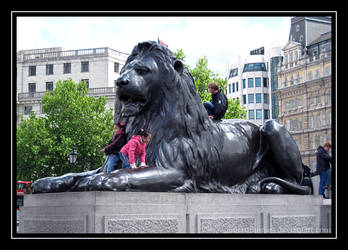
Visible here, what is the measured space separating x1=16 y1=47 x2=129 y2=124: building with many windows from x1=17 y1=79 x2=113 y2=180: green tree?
1681 cm

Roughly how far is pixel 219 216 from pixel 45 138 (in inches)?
1335

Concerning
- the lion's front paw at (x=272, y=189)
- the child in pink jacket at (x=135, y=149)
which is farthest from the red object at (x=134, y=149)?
the lion's front paw at (x=272, y=189)

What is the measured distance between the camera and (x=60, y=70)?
62.7 m

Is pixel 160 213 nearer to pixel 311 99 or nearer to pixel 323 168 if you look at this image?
pixel 323 168

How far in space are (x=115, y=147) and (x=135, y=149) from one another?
2.12 feet

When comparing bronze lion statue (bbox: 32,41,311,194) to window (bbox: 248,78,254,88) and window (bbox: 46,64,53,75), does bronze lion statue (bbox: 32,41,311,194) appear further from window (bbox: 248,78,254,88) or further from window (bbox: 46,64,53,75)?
window (bbox: 248,78,254,88)

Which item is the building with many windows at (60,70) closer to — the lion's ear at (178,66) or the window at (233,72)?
the window at (233,72)

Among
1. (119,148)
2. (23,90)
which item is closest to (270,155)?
(119,148)

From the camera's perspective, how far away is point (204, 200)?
7.48m

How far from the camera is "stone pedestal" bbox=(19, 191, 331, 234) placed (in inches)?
255

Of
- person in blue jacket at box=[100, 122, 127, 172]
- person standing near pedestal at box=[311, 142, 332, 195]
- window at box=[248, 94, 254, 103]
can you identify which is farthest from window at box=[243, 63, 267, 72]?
person in blue jacket at box=[100, 122, 127, 172]

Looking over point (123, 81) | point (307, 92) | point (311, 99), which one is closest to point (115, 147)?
point (123, 81)
